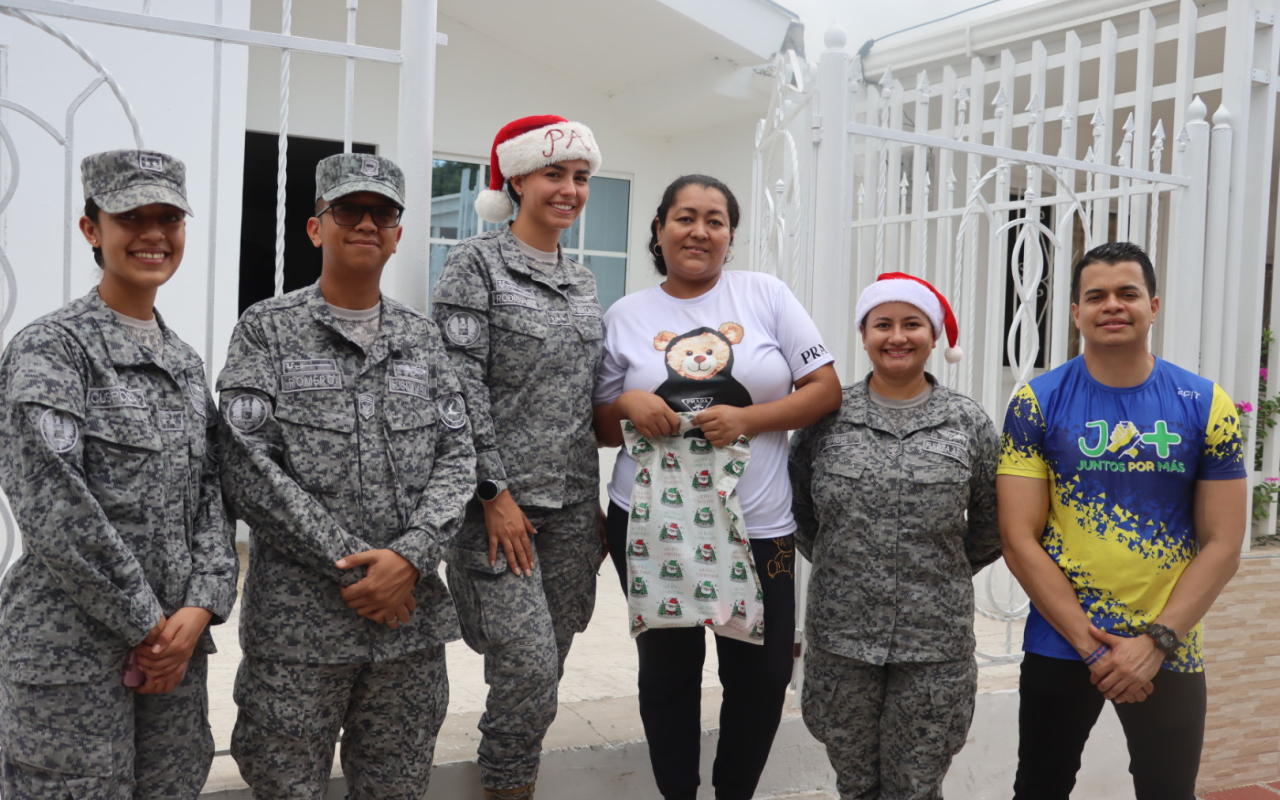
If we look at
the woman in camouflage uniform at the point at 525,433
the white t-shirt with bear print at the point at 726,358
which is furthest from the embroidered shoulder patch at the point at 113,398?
the white t-shirt with bear print at the point at 726,358

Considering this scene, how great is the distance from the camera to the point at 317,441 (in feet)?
7.06

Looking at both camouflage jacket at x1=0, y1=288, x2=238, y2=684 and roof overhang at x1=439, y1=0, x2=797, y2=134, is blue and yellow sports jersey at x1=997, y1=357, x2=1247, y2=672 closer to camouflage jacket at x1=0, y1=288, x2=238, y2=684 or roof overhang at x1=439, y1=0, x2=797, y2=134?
camouflage jacket at x1=0, y1=288, x2=238, y2=684

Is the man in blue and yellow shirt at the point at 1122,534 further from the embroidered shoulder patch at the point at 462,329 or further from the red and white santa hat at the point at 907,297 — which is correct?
the embroidered shoulder patch at the point at 462,329

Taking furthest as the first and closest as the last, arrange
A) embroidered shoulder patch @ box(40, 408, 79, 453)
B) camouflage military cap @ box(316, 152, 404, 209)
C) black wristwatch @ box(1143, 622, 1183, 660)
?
black wristwatch @ box(1143, 622, 1183, 660)
camouflage military cap @ box(316, 152, 404, 209)
embroidered shoulder patch @ box(40, 408, 79, 453)

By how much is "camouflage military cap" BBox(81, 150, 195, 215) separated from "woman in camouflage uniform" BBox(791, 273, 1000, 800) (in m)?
1.58

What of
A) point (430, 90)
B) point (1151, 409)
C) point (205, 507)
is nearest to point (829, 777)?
point (1151, 409)

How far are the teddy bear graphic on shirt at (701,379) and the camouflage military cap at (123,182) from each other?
1152 millimetres

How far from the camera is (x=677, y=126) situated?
23.5 ft

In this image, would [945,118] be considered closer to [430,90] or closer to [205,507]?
[430,90]

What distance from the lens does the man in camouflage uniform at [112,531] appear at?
1819 mm

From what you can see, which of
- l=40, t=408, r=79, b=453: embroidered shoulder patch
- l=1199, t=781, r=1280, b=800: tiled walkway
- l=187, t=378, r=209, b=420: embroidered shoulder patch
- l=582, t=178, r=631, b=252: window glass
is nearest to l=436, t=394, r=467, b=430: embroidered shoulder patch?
l=187, t=378, r=209, b=420: embroidered shoulder patch

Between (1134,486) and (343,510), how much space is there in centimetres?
171

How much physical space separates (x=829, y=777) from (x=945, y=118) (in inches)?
147

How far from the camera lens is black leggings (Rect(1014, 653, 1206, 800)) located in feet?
7.75
